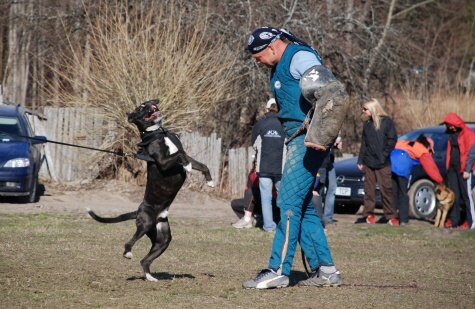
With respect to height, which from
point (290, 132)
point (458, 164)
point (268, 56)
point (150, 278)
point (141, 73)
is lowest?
point (150, 278)

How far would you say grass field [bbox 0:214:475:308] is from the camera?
20.6 feet

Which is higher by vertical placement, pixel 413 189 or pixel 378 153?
pixel 378 153

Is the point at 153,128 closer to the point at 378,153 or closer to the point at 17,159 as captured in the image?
the point at 378,153

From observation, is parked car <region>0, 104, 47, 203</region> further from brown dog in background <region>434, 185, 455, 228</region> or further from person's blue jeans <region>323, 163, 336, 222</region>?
brown dog in background <region>434, 185, 455, 228</region>

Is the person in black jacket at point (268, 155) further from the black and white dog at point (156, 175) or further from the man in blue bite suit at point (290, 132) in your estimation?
the man in blue bite suit at point (290, 132)

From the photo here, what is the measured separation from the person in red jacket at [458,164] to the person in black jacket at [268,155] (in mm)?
3414

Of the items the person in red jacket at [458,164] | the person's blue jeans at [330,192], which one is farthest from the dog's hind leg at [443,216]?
the person's blue jeans at [330,192]

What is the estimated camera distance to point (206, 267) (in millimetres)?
8227

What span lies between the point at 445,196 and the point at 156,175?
25.9 ft

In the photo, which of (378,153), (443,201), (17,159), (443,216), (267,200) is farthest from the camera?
(443,216)

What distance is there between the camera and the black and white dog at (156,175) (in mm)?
7113

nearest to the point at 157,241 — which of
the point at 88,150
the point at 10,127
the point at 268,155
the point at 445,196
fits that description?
the point at 268,155

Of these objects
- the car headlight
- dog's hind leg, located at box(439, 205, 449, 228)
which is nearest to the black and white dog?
the car headlight

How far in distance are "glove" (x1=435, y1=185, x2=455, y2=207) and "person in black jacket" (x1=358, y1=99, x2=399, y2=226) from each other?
825mm
